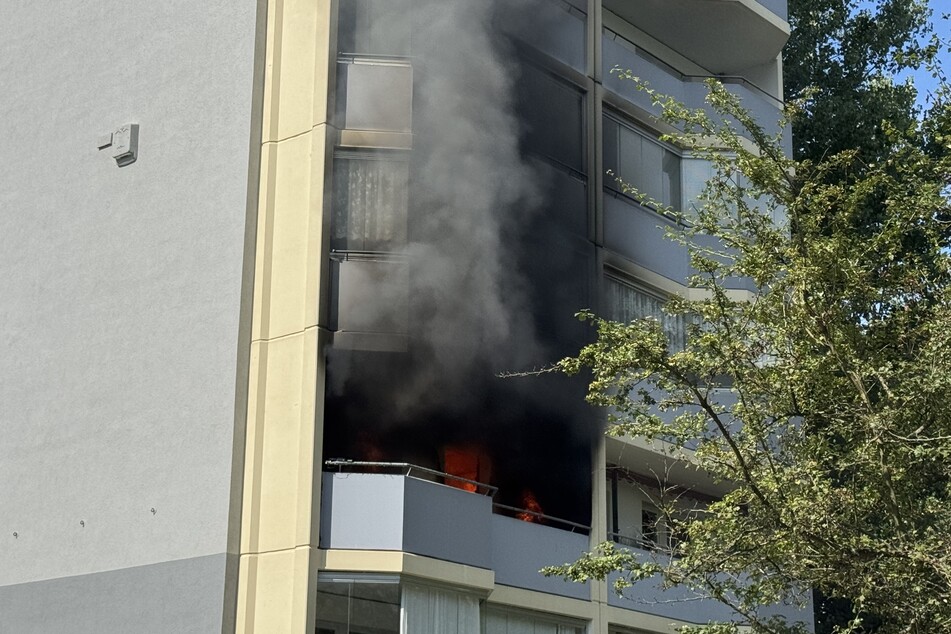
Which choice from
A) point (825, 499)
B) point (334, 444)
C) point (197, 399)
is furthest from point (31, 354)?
point (825, 499)

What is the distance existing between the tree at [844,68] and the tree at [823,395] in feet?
52.2

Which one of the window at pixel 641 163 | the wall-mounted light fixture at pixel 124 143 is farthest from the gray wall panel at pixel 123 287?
the window at pixel 641 163

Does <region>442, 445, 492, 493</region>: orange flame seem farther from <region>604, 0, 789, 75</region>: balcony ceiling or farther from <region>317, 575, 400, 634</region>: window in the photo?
<region>604, 0, 789, 75</region>: balcony ceiling

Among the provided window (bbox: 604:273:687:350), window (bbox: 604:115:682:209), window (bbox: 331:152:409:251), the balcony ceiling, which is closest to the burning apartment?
window (bbox: 331:152:409:251)

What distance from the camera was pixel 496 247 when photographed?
21.2m

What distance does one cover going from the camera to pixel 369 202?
19859 mm

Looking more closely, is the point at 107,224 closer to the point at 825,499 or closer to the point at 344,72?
the point at 344,72

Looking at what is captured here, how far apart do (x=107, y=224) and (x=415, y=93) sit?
200 inches

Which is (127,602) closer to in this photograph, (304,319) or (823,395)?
(304,319)

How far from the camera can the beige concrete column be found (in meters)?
18.2

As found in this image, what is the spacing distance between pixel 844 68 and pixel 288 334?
66.1 ft

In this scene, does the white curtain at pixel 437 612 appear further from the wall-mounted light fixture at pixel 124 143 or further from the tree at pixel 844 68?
the tree at pixel 844 68

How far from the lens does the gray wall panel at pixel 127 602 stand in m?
18.5

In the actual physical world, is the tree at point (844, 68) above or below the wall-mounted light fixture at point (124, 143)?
above
